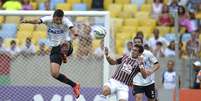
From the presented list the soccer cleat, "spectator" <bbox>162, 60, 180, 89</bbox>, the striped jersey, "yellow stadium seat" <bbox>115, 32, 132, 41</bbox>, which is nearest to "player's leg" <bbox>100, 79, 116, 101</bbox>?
the soccer cleat

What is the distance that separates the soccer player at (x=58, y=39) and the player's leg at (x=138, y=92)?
1.70 meters

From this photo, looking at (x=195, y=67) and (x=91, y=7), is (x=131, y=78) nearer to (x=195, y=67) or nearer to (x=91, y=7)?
(x=195, y=67)

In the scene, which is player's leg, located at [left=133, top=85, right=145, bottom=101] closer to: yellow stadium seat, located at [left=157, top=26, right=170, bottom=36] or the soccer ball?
the soccer ball

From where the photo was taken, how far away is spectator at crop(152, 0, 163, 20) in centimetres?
2359

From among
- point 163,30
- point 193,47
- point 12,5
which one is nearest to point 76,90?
point 193,47

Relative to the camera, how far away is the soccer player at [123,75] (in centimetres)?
1692

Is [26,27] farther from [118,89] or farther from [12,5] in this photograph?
[12,5]

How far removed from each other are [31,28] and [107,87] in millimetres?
2647

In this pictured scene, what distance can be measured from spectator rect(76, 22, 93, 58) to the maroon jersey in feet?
5.00

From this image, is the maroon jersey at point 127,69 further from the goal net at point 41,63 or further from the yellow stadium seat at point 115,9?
the yellow stadium seat at point 115,9

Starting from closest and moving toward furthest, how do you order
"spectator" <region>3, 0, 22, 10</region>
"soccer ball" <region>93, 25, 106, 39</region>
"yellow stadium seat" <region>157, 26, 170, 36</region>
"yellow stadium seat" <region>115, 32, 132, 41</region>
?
"soccer ball" <region>93, 25, 106, 39</region> < "yellow stadium seat" <region>115, 32, 132, 41</region> < "yellow stadium seat" <region>157, 26, 170, 36</region> < "spectator" <region>3, 0, 22, 10</region>

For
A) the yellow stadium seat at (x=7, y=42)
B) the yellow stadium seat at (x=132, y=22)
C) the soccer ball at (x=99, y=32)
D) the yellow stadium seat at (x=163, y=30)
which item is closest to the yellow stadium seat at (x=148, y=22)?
the yellow stadium seat at (x=132, y=22)

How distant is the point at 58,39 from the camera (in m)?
16.9

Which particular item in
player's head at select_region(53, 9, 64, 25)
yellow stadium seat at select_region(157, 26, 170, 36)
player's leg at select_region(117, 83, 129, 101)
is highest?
Answer: player's head at select_region(53, 9, 64, 25)
